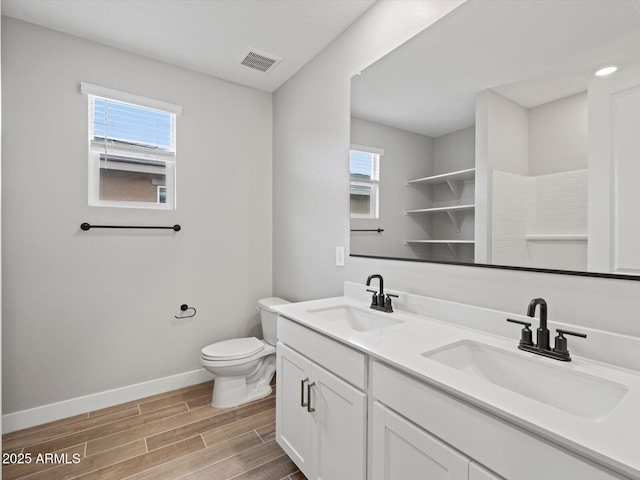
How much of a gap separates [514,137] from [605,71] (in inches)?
12.2

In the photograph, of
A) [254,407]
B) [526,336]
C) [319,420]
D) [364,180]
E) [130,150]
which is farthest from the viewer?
[130,150]

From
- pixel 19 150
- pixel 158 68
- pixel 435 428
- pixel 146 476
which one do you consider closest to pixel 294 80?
pixel 158 68

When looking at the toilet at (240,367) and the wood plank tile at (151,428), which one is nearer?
the wood plank tile at (151,428)

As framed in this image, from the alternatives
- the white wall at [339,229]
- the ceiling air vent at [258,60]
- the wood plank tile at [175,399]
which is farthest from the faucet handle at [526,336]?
the ceiling air vent at [258,60]

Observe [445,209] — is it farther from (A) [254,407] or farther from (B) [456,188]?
(A) [254,407]

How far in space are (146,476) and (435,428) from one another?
5.21 feet

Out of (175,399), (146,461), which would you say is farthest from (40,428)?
→ (146,461)

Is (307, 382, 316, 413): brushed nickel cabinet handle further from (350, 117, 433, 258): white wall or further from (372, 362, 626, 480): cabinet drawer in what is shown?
(350, 117, 433, 258): white wall

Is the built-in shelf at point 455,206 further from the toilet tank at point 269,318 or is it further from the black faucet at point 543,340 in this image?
the toilet tank at point 269,318

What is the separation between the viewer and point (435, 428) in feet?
2.88

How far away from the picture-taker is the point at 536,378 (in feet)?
3.29

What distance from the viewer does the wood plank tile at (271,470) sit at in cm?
161

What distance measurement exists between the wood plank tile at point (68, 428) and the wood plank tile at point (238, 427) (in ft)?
2.22

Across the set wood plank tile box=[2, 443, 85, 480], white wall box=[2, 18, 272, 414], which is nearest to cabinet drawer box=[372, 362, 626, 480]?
white wall box=[2, 18, 272, 414]
